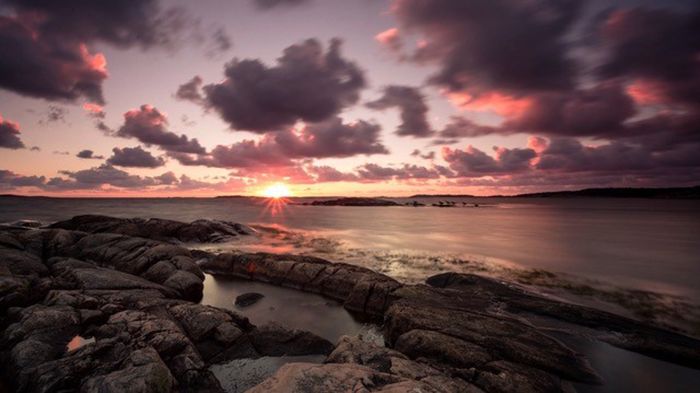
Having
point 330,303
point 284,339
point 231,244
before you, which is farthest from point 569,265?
point 231,244

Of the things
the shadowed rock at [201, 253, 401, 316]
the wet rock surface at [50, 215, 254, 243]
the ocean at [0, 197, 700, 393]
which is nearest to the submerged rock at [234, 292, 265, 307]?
the ocean at [0, 197, 700, 393]

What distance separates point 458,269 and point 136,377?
22.1 meters

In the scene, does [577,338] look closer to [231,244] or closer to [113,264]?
[113,264]

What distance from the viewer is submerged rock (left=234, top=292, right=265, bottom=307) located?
53.0 feet

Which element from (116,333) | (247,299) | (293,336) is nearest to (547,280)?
(293,336)

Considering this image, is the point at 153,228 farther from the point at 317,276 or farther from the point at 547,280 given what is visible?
the point at 547,280

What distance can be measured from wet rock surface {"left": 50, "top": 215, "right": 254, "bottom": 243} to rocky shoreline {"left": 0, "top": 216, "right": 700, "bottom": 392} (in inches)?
570

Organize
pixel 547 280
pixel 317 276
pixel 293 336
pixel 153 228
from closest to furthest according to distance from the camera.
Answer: pixel 293 336 < pixel 317 276 < pixel 547 280 < pixel 153 228

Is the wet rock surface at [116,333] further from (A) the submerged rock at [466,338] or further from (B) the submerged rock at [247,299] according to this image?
(A) the submerged rock at [466,338]

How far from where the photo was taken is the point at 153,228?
34969 millimetres

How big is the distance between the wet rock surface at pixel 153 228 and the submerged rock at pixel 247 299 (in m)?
21.4

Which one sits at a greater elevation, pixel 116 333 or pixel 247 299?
pixel 116 333

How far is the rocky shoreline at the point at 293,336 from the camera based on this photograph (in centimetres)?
690

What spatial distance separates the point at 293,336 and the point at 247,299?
21.6 feet
